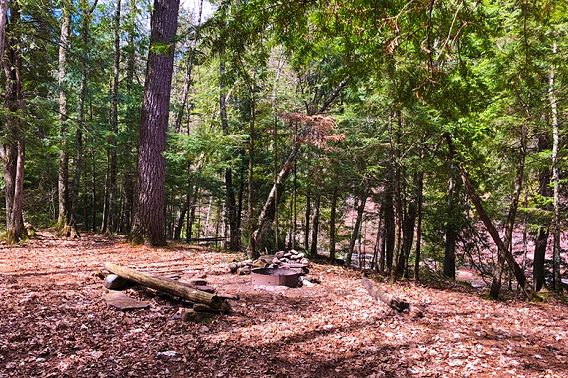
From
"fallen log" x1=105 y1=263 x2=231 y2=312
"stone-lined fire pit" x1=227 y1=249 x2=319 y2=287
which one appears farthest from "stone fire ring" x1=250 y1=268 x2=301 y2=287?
"fallen log" x1=105 y1=263 x2=231 y2=312

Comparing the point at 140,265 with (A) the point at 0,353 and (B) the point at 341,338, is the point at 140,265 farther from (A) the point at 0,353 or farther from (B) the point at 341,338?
(B) the point at 341,338

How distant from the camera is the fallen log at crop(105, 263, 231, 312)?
17.2 feet

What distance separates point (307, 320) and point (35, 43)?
10.3 meters

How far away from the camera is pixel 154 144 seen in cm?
983

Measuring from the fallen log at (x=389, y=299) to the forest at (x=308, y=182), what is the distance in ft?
0.10

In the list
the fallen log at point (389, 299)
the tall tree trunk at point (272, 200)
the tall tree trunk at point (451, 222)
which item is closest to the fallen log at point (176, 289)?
the fallen log at point (389, 299)

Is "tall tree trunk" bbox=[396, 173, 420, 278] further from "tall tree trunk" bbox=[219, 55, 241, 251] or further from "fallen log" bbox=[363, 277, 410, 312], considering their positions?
"tall tree trunk" bbox=[219, 55, 241, 251]

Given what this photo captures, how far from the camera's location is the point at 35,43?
33.7 ft

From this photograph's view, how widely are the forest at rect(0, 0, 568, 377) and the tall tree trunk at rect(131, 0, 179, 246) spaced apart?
0.14ft

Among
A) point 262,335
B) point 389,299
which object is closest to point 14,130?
point 262,335

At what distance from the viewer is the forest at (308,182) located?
3375 millimetres

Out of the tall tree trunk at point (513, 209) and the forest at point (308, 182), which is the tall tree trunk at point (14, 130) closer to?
the forest at point (308, 182)

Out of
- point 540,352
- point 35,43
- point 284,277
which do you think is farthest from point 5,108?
point 540,352

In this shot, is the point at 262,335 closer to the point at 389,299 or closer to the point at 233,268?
the point at 389,299
